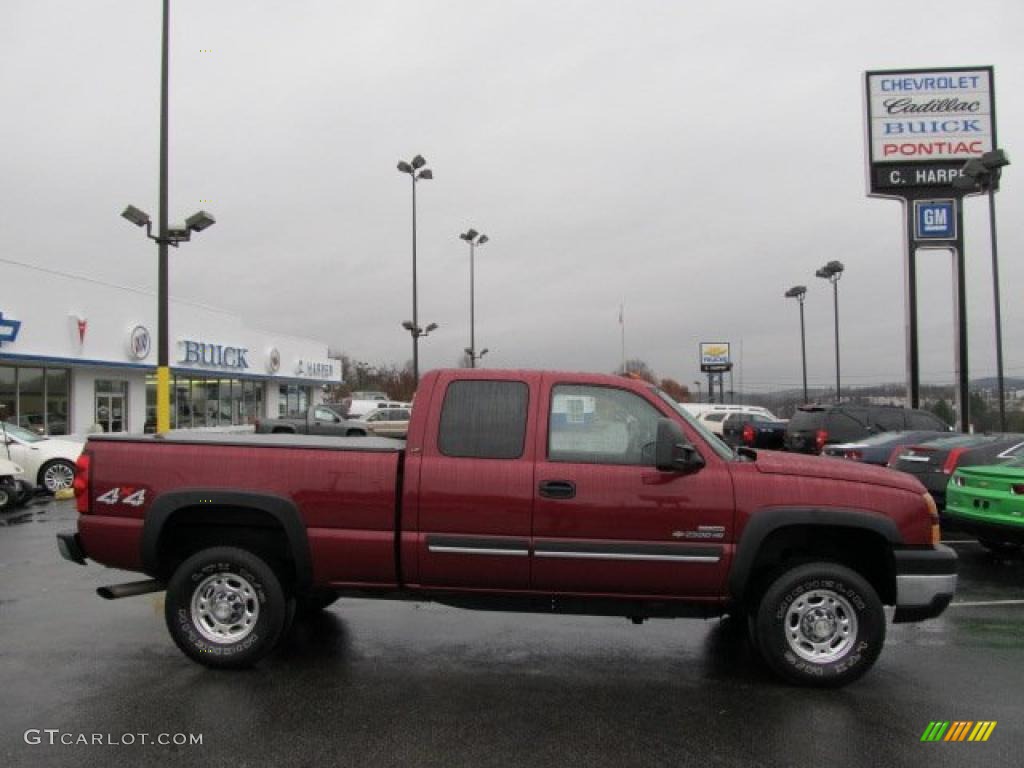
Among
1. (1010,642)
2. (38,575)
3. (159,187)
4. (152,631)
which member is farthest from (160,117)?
(1010,642)

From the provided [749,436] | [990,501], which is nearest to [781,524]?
[990,501]

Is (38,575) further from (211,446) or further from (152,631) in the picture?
(211,446)

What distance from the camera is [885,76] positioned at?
25297 millimetres

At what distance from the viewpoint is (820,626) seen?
189 inches

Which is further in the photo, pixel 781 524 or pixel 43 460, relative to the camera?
pixel 43 460

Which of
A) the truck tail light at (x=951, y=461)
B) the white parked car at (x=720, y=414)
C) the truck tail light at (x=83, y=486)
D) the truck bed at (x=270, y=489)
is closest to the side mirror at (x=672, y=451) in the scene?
the truck bed at (x=270, y=489)

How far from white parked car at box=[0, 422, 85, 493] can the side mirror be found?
14.0m

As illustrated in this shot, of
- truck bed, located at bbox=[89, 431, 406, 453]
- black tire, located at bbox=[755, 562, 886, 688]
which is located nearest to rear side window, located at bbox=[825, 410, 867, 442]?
black tire, located at bbox=[755, 562, 886, 688]

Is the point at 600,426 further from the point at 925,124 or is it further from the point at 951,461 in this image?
the point at 925,124

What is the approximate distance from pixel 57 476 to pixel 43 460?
1.32ft

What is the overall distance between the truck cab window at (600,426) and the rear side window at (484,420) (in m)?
Answer: 0.22

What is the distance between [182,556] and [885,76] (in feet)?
89.0

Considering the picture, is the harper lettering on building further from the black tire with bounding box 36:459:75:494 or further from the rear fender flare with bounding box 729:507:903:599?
the rear fender flare with bounding box 729:507:903:599

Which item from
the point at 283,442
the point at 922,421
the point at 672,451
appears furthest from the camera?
the point at 922,421
